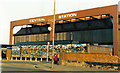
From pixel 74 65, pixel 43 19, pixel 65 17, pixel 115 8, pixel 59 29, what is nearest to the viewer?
pixel 74 65

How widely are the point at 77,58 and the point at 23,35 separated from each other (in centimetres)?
3622

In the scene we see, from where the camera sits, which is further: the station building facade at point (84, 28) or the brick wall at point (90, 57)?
the station building facade at point (84, 28)

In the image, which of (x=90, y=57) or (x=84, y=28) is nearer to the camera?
(x=90, y=57)

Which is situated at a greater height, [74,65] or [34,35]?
[34,35]

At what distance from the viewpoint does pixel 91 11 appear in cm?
3547

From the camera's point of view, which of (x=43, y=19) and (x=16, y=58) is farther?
(x=43, y=19)

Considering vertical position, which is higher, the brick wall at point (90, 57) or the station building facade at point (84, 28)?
the station building facade at point (84, 28)

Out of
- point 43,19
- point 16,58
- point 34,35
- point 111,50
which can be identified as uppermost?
point 43,19

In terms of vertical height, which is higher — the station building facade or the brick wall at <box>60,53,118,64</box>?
the station building facade

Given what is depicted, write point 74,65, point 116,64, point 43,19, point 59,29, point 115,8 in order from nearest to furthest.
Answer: point 116,64 → point 74,65 → point 115,8 → point 43,19 → point 59,29

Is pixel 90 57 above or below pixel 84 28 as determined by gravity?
below

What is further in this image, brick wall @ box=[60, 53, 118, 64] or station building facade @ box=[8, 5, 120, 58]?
station building facade @ box=[8, 5, 120, 58]

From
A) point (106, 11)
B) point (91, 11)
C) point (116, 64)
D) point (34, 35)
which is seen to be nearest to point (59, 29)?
point (34, 35)

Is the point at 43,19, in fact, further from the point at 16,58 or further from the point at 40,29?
the point at 16,58
